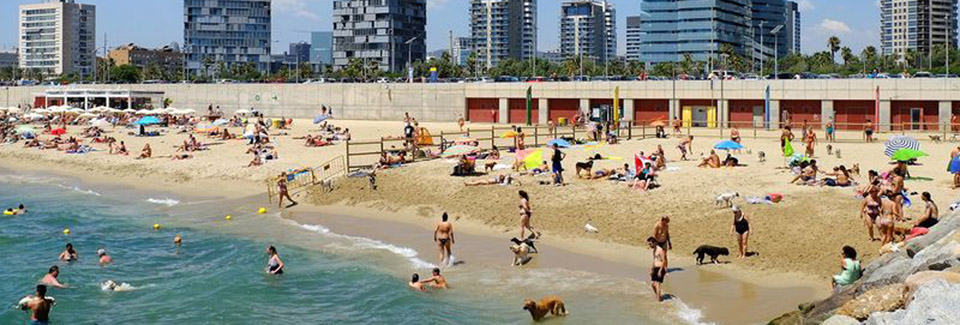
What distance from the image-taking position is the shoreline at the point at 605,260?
52.3ft

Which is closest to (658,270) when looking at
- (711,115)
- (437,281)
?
(437,281)

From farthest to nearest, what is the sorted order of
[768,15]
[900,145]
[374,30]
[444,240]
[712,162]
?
1. [768,15]
2. [374,30]
3. [712,162]
4. [900,145]
5. [444,240]

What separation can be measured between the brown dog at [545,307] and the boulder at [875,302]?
4933mm

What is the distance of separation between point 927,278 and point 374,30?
487 ft

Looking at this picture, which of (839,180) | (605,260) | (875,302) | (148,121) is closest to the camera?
(875,302)

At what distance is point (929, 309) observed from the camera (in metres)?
10.6

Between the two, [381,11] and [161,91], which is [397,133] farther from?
[381,11]

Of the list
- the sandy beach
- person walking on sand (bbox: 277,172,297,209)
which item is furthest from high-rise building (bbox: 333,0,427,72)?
person walking on sand (bbox: 277,172,297,209)

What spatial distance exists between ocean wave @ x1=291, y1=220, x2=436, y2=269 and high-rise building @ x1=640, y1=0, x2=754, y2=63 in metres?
125

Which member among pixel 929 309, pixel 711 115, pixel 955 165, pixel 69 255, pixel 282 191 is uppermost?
pixel 711 115

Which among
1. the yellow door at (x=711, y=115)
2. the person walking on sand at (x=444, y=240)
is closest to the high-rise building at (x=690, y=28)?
the yellow door at (x=711, y=115)

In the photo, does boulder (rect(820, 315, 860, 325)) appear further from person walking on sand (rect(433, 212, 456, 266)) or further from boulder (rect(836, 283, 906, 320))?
person walking on sand (rect(433, 212, 456, 266))

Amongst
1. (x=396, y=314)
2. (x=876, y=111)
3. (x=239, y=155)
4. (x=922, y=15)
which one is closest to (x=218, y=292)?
(x=396, y=314)

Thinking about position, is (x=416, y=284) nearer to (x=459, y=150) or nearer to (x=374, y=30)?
(x=459, y=150)
